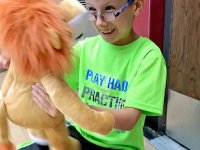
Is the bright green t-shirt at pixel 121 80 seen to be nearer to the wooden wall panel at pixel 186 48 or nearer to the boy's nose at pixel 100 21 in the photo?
the boy's nose at pixel 100 21

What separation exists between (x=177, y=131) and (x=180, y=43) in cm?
44

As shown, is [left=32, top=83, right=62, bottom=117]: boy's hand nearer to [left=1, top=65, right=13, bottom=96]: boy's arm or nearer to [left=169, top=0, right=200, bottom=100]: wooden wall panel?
[left=1, top=65, right=13, bottom=96]: boy's arm

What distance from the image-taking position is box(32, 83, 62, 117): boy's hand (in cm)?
46

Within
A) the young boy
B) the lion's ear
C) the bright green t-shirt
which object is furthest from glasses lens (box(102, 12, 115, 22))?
the lion's ear

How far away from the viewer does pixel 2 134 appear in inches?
21.0

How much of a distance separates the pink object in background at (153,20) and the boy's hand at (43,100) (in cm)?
93

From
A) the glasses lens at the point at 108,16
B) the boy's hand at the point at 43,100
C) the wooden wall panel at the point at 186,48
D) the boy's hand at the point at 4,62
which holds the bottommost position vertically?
the wooden wall panel at the point at 186,48

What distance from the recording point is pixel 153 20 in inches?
52.1

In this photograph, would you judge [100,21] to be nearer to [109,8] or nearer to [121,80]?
[109,8]

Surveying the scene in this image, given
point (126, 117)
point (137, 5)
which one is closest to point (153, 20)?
Answer: point (137, 5)

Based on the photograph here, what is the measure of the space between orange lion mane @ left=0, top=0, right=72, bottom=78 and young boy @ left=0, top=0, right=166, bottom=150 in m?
0.12

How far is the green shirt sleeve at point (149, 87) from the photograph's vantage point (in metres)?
0.61

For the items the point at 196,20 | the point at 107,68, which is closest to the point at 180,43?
the point at 196,20

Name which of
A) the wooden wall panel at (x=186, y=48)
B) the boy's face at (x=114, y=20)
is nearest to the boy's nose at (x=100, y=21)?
the boy's face at (x=114, y=20)
